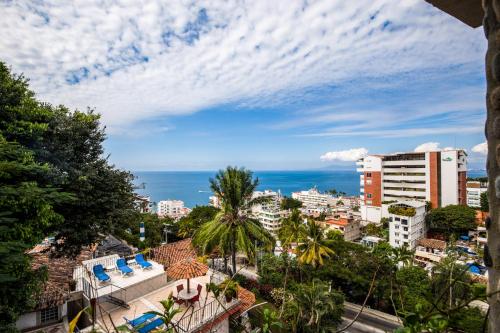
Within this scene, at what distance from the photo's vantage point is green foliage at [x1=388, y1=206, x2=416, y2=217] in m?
38.3

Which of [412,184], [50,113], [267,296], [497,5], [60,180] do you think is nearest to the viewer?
[497,5]

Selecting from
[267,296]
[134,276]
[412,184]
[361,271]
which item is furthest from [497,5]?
[412,184]

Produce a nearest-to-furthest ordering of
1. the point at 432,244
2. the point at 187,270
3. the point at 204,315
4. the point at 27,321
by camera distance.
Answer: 1. the point at 27,321
2. the point at 204,315
3. the point at 187,270
4. the point at 432,244

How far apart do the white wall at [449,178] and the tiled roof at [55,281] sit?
6012 centimetres

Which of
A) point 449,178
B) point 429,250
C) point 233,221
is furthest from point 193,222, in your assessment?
point 449,178

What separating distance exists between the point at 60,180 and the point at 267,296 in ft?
44.3

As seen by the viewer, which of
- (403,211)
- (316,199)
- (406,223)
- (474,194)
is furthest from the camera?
(316,199)

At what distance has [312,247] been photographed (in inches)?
749

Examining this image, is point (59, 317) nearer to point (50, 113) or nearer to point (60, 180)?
point (60, 180)

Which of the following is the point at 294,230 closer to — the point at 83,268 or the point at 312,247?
the point at 312,247

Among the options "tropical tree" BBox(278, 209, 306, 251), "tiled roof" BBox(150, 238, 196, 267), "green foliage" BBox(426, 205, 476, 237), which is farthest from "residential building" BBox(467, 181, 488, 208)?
"tiled roof" BBox(150, 238, 196, 267)

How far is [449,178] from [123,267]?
59.3 metres

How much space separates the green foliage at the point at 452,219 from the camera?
4088cm

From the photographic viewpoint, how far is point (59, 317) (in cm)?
912
